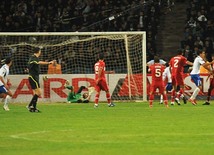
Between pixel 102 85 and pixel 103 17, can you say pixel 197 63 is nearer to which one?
pixel 102 85

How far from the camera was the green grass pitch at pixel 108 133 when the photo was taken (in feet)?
43.3

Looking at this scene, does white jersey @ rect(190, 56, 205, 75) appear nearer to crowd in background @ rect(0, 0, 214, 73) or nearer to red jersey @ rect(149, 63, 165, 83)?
red jersey @ rect(149, 63, 165, 83)

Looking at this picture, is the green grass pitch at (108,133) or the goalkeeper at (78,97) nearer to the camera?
the green grass pitch at (108,133)

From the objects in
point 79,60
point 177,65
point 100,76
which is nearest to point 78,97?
point 79,60

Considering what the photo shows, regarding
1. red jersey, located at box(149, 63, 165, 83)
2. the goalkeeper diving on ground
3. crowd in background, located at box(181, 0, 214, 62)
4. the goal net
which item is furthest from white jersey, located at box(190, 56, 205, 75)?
crowd in background, located at box(181, 0, 214, 62)

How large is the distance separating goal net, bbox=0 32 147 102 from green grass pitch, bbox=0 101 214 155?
10.1 metres

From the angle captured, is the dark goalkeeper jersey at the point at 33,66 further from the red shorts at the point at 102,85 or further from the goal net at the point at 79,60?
the goal net at the point at 79,60

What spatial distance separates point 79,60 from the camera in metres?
35.1

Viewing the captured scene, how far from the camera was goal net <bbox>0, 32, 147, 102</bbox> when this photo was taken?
33.7 metres

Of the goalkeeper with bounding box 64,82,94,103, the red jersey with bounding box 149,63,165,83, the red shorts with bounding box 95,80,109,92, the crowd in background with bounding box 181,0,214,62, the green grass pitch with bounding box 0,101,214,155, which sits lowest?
the goalkeeper with bounding box 64,82,94,103

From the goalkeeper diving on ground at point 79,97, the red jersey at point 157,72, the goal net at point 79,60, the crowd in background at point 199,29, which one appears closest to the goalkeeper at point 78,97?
the goalkeeper diving on ground at point 79,97

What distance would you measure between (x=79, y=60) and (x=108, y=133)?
61.9 ft

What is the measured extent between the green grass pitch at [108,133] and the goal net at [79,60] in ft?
33.0

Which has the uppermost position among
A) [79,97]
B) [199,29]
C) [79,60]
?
[199,29]
